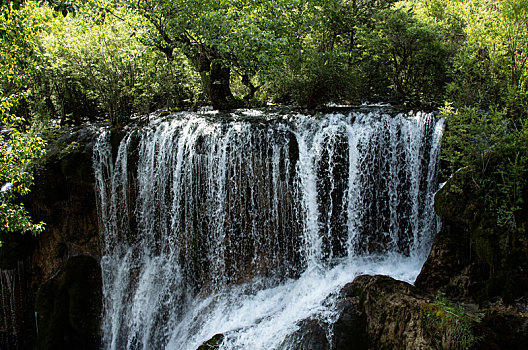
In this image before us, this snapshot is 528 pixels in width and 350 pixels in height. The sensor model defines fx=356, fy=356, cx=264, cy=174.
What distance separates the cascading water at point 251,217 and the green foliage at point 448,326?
2162 millimetres

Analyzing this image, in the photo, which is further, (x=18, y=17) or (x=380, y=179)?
(x=380, y=179)

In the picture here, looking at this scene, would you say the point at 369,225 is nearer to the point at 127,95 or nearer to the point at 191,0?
the point at 191,0

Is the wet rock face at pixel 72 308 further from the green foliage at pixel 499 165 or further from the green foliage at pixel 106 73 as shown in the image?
the green foliage at pixel 499 165

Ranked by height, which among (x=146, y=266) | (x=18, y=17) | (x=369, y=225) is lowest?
(x=146, y=266)

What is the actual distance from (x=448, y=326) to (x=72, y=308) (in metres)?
9.88

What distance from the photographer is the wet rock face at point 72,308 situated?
10.3m

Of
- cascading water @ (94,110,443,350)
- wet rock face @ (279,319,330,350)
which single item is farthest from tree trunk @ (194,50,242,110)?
wet rock face @ (279,319,330,350)

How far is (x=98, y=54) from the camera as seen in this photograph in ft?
38.5

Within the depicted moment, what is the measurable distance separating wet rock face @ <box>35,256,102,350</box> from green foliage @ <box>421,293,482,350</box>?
9.04 metres

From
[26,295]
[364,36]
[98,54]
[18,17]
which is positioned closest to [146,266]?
[26,295]

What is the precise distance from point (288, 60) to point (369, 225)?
5.46 metres

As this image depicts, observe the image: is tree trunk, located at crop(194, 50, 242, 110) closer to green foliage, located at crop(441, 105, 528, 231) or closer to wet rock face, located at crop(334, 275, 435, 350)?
green foliage, located at crop(441, 105, 528, 231)

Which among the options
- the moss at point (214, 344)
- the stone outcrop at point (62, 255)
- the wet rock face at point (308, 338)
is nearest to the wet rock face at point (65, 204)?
the stone outcrop at point (62, 255)

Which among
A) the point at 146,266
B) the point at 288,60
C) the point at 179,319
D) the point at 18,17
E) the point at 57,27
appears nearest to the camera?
the point at 18,17
